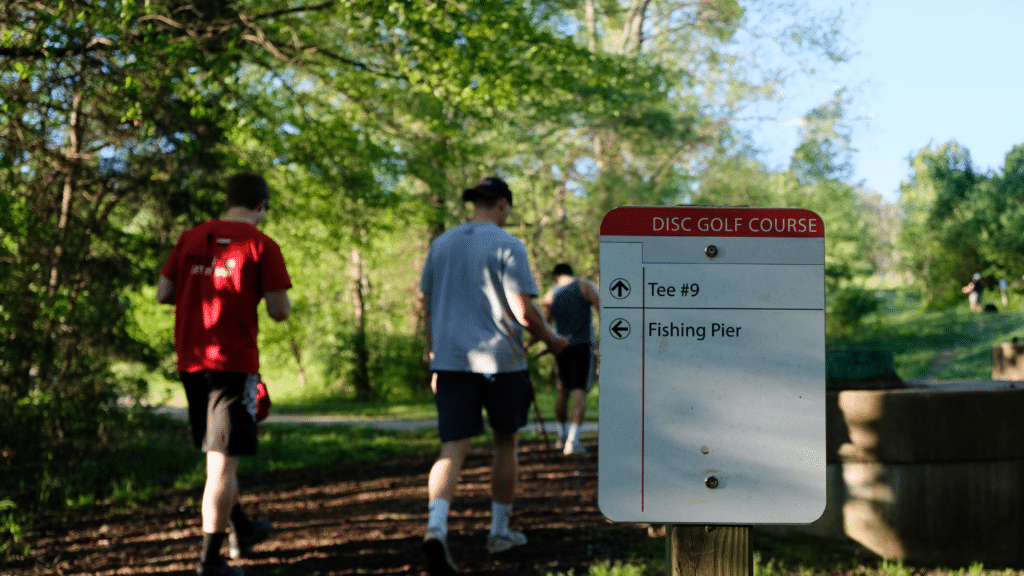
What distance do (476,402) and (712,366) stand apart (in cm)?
261

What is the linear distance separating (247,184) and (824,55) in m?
23.2

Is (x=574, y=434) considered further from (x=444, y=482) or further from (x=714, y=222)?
(x=714, y=222)

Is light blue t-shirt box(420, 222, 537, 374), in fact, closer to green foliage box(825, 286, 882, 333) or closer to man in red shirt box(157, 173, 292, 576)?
man in red shirt box(157, 173, 292, 576)

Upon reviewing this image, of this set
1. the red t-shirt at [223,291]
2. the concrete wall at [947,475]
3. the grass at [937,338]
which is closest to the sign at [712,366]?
the red t-shirt at [223,291]

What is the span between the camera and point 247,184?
428 cm

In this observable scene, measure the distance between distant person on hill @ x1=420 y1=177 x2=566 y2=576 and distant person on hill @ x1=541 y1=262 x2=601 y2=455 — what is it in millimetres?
3654

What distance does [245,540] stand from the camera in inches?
193

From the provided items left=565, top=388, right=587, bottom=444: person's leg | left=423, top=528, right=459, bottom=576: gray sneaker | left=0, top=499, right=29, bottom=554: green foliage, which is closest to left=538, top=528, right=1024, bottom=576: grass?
left=423, top=528, right=459, bottom=576: gray sneaker

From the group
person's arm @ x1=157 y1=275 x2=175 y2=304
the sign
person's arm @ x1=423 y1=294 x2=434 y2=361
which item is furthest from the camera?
person's arm @ x1=423 y1=294 x2=434 y2=361

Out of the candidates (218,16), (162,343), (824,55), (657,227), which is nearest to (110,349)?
(162,343)

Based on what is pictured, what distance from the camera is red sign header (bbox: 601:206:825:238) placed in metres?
1.82

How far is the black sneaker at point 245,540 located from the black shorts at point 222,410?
100 cm

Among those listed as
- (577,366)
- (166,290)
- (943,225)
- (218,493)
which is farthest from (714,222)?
(943,225)

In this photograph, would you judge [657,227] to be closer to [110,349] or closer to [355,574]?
[355,574]
